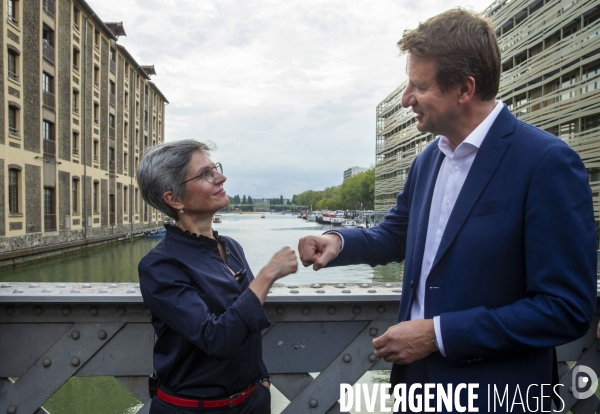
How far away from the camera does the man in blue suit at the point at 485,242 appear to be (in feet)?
4.50

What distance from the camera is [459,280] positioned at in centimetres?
151

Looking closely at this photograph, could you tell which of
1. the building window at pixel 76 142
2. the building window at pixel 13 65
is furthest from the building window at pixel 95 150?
the building window at pixel 13 65

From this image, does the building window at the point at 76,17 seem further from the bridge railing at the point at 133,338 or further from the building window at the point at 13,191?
the bridge railing at the point at 133,338

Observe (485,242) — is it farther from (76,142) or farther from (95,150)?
(95,150)

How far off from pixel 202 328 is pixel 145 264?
1.03ft

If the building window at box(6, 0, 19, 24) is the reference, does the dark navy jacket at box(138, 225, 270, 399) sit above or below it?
below

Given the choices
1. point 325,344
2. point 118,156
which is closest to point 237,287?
point 325,344

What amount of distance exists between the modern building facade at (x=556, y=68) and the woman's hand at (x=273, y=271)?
22183mm

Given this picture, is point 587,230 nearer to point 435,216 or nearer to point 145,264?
point 435,216

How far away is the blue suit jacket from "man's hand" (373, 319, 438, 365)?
0.06m

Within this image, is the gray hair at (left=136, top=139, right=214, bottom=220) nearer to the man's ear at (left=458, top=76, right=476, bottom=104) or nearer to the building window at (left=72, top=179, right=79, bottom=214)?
the man's ear at (left=458, top=76, right=476, bottom=104)

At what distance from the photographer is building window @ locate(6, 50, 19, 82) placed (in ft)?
67.8

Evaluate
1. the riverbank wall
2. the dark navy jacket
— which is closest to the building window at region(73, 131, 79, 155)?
the riverbank wall

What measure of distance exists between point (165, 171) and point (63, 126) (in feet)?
90.8
